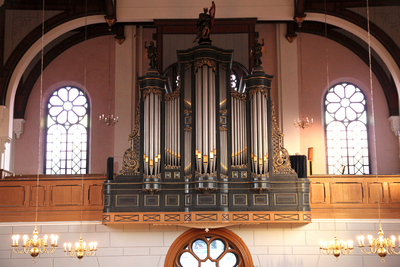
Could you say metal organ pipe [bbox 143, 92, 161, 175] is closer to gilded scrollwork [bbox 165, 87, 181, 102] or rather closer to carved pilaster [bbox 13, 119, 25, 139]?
gilded scrollwork [bbox 165, 87, 181, 102]

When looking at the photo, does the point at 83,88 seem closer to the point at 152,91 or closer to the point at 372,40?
the point at 152,91

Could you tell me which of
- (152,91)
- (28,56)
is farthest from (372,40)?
(28,56)

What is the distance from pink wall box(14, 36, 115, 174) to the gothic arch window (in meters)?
5.11

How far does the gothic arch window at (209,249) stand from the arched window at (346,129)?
5907mm

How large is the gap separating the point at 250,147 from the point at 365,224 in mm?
3646

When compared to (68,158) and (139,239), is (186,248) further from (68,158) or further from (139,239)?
(68,158)

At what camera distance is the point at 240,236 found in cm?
1305

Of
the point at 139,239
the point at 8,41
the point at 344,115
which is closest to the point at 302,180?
the point at 139,239

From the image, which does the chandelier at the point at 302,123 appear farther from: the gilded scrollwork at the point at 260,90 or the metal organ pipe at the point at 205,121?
the metal organ pipe at the point at 205,121

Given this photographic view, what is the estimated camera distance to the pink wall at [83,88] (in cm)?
1709

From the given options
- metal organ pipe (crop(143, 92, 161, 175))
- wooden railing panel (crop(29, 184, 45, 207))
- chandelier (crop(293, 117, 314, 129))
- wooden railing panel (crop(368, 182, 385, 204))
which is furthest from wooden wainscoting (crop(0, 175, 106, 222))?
wooden railing panel (crop(368, 182, 385, 204))

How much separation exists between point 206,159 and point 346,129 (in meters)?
7.31

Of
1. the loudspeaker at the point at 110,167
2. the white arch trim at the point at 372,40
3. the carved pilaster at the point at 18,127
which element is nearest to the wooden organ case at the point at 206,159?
the loudspeaker at the point at 110,167

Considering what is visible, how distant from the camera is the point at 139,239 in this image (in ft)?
42.6
